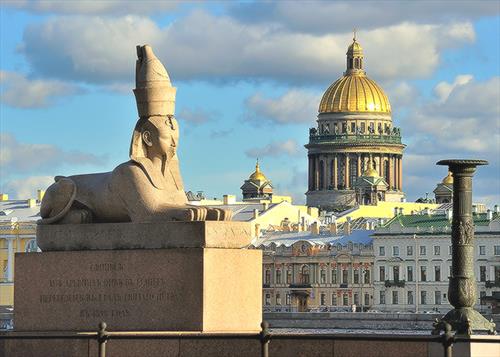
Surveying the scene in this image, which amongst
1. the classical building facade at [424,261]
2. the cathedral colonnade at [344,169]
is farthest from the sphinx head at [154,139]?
the cathedral colonnade at [344,169]

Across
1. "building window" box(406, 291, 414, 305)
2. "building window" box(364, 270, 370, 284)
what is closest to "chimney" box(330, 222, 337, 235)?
"building window" box(364, 270, 370, 284)

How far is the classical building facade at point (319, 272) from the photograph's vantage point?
339ft

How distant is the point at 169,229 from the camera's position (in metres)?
17.2

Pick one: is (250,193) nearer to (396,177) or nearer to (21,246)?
(396,177)

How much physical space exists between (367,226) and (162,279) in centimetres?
9613

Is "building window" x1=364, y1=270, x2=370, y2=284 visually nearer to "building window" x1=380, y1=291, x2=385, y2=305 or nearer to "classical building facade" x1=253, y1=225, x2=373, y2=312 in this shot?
"classical building facade" x1=253, y1=225, x2=373, y2=312

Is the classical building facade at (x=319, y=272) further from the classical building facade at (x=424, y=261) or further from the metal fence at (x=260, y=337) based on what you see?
the metal fence at (x=260, y=337)

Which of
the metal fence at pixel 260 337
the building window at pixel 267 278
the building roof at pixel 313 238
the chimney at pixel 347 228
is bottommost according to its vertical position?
the metal fence at pixel 260 337

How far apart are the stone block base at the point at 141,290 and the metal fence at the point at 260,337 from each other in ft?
Result: 0.79

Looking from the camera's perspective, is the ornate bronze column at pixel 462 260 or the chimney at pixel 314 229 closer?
the ornate bronze column at pixel 462 260

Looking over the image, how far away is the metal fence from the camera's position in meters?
14.3

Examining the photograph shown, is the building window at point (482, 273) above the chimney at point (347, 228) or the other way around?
the other way around

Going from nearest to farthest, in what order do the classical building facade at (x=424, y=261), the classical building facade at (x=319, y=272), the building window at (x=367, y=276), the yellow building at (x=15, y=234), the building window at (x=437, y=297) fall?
the classical building facade at (x=424, y=261) → the building window at (x=437, y=297) → the building window at (x=367, y=276) → the classical building facade at (x=319, y=272) → the yellow building at (x=15, y=234)

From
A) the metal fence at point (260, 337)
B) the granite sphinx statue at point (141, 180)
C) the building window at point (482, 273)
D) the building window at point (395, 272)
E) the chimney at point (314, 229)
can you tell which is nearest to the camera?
the metal fence at point (260, 337)
